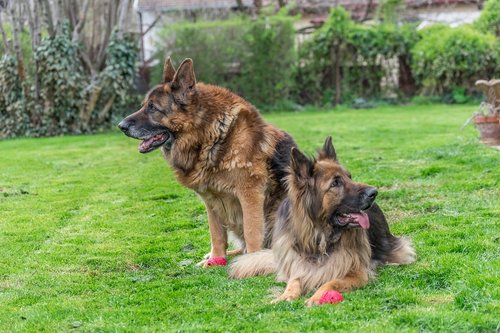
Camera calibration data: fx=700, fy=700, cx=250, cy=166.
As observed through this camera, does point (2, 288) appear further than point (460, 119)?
No

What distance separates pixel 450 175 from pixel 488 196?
5.46 ft

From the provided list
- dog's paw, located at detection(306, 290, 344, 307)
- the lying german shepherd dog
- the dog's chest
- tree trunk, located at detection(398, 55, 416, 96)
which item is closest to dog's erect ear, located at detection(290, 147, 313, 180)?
the lying german shepherd dog

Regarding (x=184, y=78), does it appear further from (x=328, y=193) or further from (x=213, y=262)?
(x=328, y=193)

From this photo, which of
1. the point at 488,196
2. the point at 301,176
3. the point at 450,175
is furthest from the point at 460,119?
the point at 301,176

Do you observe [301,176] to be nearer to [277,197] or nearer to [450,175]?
[277,197]

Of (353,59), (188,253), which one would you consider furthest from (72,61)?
(188,253)

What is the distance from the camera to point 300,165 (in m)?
5.41

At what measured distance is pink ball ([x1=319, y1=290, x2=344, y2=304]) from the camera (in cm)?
493

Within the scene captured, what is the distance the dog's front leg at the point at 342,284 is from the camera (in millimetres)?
5008

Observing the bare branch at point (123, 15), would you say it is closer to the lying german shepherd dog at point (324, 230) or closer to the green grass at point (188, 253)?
the green grass at point (188, 253)

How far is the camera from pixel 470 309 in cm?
445

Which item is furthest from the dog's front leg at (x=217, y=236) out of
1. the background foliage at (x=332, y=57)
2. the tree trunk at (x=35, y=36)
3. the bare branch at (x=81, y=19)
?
the bare branch at (x=81, y=19)

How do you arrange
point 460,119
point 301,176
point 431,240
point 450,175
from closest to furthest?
1. point 301,176
2. point 431,240
3. point 450,175
4. point 460,119

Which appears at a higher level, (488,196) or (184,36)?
(184,36)
